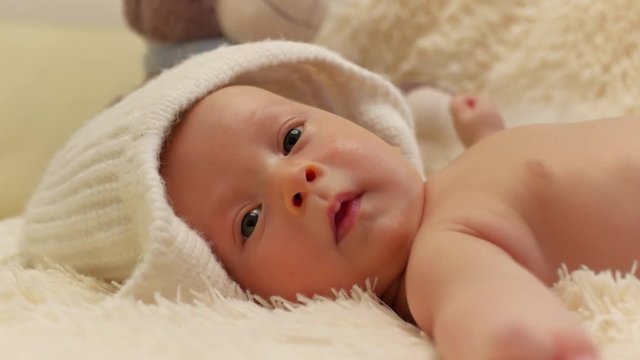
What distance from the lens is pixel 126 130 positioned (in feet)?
3.07

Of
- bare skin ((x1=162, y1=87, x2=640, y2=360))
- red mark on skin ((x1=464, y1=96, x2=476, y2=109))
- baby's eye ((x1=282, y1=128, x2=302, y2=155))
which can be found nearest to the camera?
bare skin ((x1=162, y1=87, x2=640, y2=360))

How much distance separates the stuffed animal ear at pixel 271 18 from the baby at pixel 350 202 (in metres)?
0.31

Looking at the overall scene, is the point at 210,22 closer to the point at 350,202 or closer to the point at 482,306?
the point at 350,202

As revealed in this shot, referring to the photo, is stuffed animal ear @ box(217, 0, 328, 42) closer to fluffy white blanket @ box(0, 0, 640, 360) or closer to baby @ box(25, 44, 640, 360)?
fluffy white blanket @ box(0, 0, 640, 360)

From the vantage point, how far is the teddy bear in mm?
1273

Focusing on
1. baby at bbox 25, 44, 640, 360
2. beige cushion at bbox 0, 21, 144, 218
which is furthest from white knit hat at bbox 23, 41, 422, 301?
beige cushion at bbox 0, 21, 144, 218

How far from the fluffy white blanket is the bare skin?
0.05 metres

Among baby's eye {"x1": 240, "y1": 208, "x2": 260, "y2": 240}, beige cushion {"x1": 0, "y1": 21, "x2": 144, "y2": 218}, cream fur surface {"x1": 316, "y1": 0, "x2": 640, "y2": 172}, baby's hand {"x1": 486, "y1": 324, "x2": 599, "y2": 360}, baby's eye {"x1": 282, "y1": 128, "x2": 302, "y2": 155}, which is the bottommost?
beige cushion {"x1": 0, "y1": 21, "x2": 144, "y2": 218}

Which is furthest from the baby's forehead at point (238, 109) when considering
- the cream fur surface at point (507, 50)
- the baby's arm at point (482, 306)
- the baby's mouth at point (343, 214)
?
the cream fur surface at point (507, 50)

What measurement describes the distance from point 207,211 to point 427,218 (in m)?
0.21

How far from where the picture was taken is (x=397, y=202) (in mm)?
857

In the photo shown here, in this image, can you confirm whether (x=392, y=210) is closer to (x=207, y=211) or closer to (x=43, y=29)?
(x=207, y=211)

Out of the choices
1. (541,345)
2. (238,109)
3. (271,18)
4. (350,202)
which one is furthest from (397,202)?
(271,18)

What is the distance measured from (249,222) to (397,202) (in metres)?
0.14
